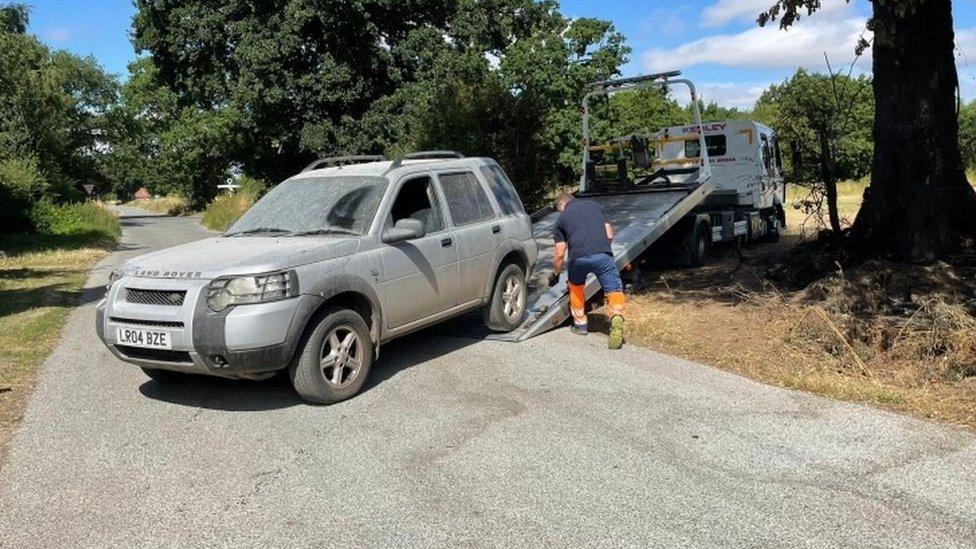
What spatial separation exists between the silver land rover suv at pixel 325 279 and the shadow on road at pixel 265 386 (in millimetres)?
223

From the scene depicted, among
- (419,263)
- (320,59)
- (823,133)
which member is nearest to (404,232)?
(419,263)

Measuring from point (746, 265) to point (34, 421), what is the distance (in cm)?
1013

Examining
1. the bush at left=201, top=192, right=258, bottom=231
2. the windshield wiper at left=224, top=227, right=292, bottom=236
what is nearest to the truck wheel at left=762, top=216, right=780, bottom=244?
the windshield wiper at left=224, top=227, right=292, bottom=236

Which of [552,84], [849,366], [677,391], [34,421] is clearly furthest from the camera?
[552,84]

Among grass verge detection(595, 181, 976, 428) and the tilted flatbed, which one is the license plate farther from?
grass verge detection(595, 181, 976, 428)

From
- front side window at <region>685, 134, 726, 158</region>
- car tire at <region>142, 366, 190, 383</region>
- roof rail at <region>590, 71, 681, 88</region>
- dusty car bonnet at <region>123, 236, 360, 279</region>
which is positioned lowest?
car tire at <region>142, 366, 190, 383</region>

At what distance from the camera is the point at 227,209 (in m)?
42.8

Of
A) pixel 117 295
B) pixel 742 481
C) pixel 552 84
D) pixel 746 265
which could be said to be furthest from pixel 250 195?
pixel 742 481

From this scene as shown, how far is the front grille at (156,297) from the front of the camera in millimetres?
5711

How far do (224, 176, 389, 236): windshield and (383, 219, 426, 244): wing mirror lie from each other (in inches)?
8.3

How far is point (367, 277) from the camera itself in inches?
251

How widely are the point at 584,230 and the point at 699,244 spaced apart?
658 centimetres

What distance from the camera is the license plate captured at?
568 cm

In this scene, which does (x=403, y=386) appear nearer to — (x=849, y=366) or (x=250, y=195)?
(x=849, y=366)
